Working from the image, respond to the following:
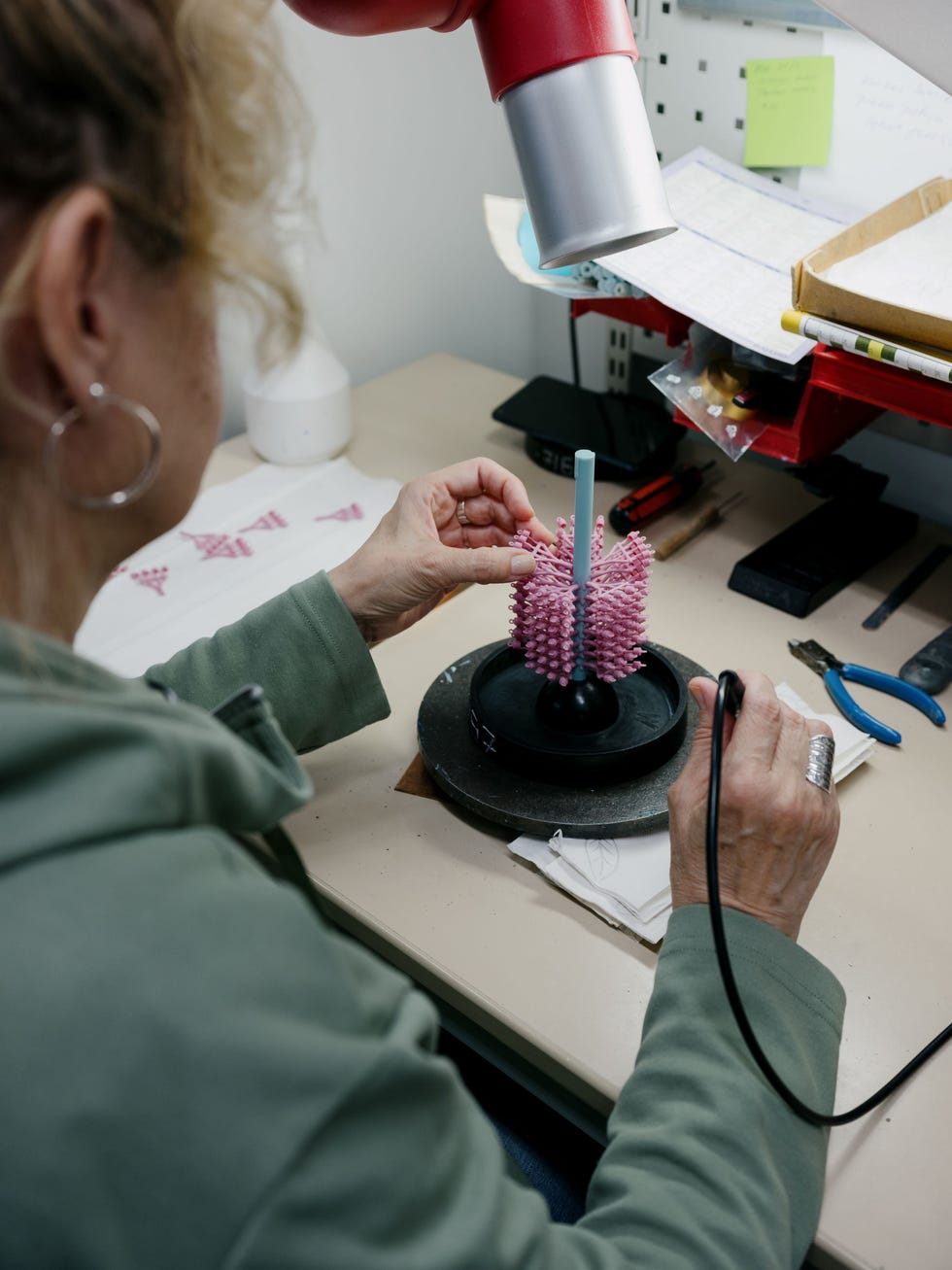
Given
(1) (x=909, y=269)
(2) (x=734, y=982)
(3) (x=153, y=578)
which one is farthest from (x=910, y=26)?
(3) (x=153, y=578)

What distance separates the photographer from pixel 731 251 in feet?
3.45

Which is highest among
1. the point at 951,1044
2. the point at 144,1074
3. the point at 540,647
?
the point at 144,1074

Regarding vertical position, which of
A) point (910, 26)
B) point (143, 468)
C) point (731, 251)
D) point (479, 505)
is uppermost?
point (910, 26)

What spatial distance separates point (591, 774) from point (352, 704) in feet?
0.60

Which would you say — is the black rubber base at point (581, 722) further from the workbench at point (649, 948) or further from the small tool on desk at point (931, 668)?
the small tool on desk at point (931, 668)

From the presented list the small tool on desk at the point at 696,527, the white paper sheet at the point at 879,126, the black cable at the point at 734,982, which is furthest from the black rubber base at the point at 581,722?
the white paper sheet at the point at 879,126

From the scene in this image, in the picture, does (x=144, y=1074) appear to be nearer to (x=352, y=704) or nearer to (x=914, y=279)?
(x=352, y=704)

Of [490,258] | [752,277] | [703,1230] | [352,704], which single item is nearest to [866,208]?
[752,277]

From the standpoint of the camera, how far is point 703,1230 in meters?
0.49

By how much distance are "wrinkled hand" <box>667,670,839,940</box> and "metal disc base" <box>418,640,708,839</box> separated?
76mm

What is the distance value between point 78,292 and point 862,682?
671 millimetres

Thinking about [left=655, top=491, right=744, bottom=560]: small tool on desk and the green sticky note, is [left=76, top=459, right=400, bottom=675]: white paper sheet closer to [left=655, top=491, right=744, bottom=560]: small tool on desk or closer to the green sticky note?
[left=655, top=491, right=744, bottom=560]: small tool on desk

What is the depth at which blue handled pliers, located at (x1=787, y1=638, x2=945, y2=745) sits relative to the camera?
0.83m

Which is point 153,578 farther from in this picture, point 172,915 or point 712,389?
point 172,915
